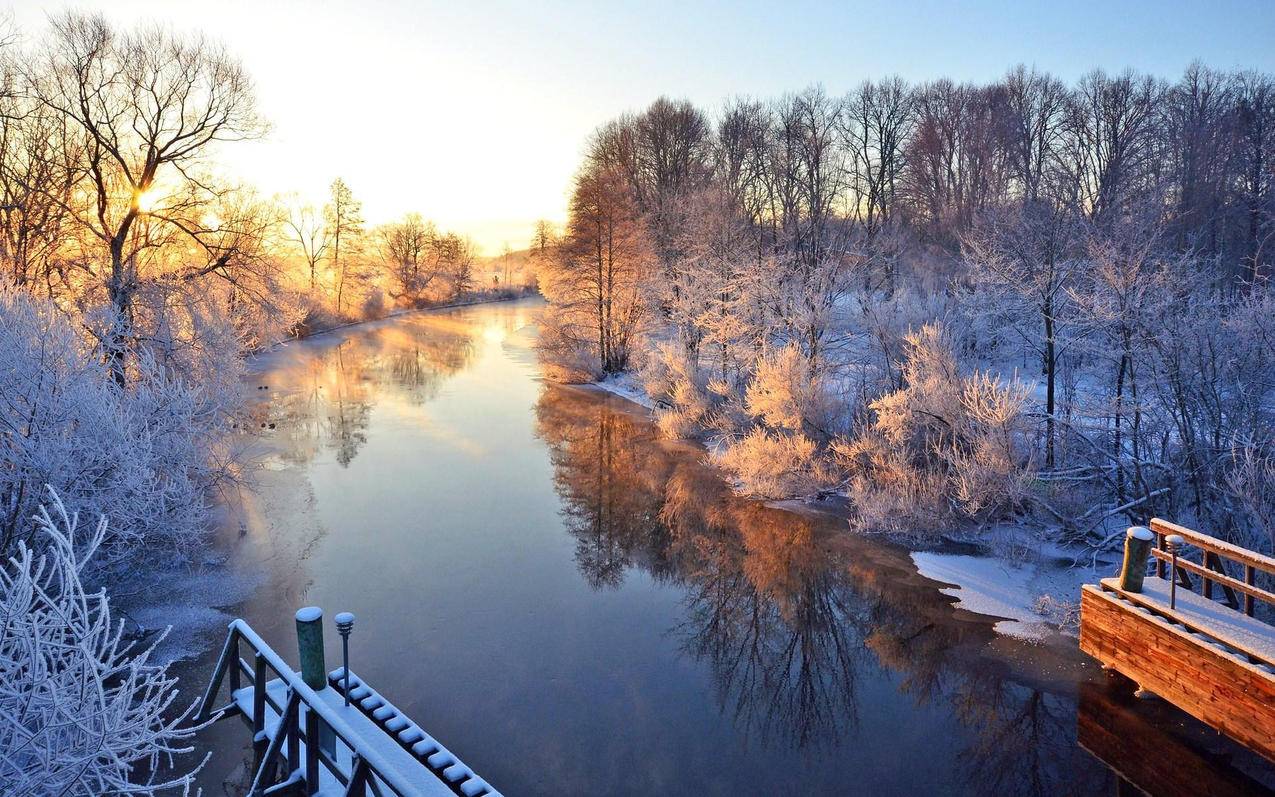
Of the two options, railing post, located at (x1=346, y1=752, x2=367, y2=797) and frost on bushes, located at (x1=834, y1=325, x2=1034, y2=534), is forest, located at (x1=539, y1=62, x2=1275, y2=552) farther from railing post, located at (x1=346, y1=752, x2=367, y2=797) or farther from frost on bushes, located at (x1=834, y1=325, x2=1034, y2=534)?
railing post, located at (x1=346, y1=752, x2=367, y2=797)

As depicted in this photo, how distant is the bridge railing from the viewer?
5.56 m

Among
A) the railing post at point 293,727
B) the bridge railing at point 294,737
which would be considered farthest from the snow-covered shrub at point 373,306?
the railing post at point 293,727

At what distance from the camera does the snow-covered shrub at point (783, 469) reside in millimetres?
16234

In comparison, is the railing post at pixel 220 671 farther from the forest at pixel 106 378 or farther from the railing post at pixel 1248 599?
the railing post at pixel 1248 599

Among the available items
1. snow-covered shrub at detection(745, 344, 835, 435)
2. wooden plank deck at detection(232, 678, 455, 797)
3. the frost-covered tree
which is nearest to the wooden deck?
wooden plank deck at detection(232, 678, 455, 797)

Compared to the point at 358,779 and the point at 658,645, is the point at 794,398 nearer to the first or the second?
the point at 658,645

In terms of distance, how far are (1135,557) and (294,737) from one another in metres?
8.73

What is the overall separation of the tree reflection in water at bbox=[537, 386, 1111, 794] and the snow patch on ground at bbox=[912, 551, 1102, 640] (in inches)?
17.4

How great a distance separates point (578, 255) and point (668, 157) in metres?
16.0

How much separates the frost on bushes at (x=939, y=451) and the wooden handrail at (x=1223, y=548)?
12.5 feet

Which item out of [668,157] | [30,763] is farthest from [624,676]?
[668,157]

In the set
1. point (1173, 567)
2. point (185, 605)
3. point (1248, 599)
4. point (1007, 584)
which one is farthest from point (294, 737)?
point (1007, 584)

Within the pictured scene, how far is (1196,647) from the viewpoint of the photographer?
7.28m

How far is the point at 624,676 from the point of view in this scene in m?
9.01
